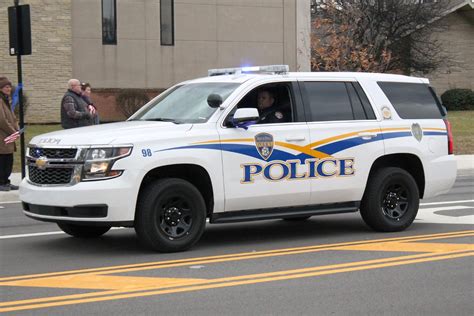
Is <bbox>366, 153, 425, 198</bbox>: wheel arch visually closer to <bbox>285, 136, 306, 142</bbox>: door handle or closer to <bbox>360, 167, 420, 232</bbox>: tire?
<bbox>360, 167, 420, 232</bbox>: tire

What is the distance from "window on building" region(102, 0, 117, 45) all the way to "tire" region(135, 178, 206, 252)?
21970 mm

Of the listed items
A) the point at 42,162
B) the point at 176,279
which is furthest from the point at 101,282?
the point at 42,162

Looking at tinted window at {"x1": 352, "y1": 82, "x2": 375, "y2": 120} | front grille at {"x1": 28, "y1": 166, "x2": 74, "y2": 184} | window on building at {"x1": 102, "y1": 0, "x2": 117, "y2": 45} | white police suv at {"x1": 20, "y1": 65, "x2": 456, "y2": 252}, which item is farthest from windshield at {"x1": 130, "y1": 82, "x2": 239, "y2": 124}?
window on building at {"x1": 102, "y1": 0, "x2": 117, "y2": 45}

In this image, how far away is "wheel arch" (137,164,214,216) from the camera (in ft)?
28.0

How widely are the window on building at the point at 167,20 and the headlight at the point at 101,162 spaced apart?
2299 centimetres

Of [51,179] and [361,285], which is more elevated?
[51,179]

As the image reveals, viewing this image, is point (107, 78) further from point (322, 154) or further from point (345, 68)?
point (322, 154)

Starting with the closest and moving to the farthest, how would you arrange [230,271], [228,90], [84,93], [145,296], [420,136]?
[145,296], [230,271], [228,90], [420,136], [84,93]

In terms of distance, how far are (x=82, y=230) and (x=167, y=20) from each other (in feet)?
72.4

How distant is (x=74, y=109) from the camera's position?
13.9m

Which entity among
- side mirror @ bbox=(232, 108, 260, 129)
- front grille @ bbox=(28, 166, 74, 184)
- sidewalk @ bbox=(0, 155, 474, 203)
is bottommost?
sidewalk @ bbox=(0, 155, 474, 203)

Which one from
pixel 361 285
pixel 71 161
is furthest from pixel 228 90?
pixel 361 285

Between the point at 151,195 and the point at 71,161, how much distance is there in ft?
2.82

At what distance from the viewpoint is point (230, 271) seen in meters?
7.59
